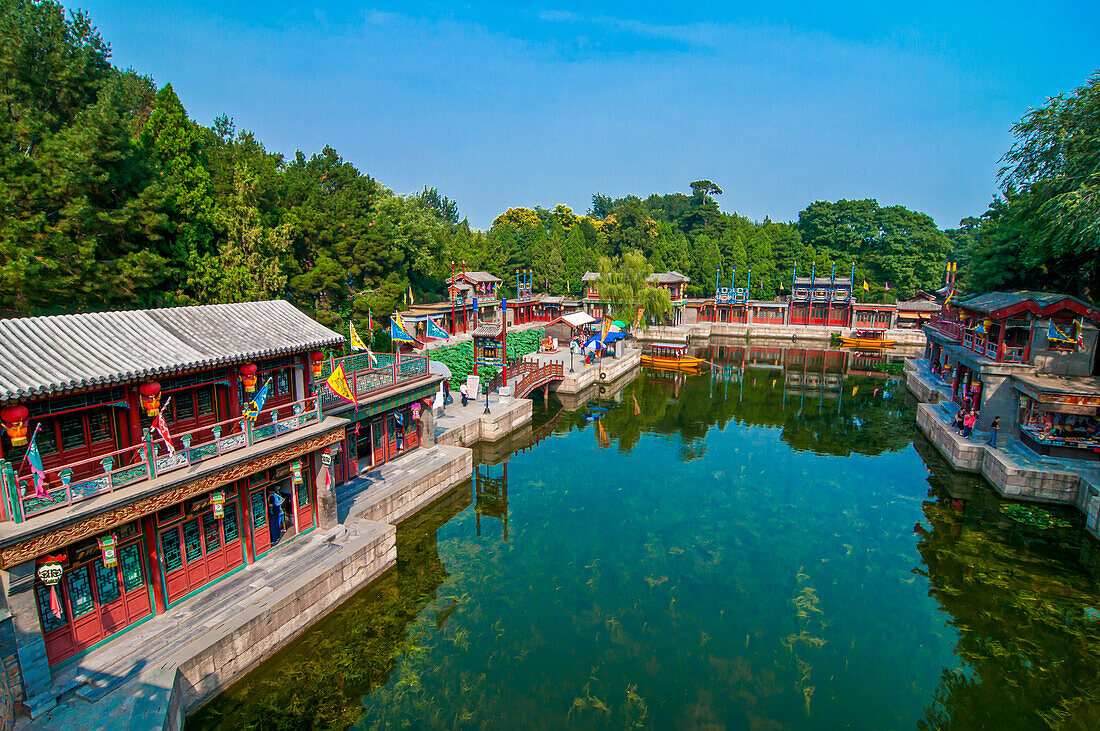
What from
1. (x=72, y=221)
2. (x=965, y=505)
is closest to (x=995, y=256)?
(x=965, y=505)

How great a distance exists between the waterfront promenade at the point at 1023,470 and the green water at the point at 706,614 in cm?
78

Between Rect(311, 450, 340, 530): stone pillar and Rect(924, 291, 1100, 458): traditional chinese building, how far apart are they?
81.3 ft

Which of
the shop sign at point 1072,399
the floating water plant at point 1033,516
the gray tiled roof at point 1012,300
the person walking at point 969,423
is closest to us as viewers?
the floating water plant at point 1033,516

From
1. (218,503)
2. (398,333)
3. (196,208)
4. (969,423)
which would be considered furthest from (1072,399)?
(196,208)

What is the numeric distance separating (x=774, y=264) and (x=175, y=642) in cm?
7530

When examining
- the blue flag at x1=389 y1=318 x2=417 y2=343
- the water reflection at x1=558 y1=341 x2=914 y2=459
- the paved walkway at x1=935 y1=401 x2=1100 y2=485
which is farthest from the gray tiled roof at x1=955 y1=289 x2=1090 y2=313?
the blue flag at x1=389 y1=318 x2=417 y2=343

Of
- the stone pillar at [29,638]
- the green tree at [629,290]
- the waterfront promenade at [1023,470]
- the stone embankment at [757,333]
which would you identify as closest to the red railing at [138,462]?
the stone pillar at [29,638]

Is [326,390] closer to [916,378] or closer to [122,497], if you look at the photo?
[122,497]

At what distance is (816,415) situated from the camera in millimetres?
32188

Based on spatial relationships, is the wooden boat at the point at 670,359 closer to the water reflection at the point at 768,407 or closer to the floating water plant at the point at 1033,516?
the water reflection at the point at 768,407

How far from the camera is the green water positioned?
10.9m

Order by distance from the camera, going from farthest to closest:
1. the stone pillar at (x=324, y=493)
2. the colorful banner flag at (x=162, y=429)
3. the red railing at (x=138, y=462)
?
the stone pillar at (x=324, y=493) < the colorful banner flag at (x=162, y=429) < the red railing at (x=138, y=462)

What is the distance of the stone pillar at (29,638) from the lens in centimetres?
858

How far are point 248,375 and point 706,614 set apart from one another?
41.3 ft
